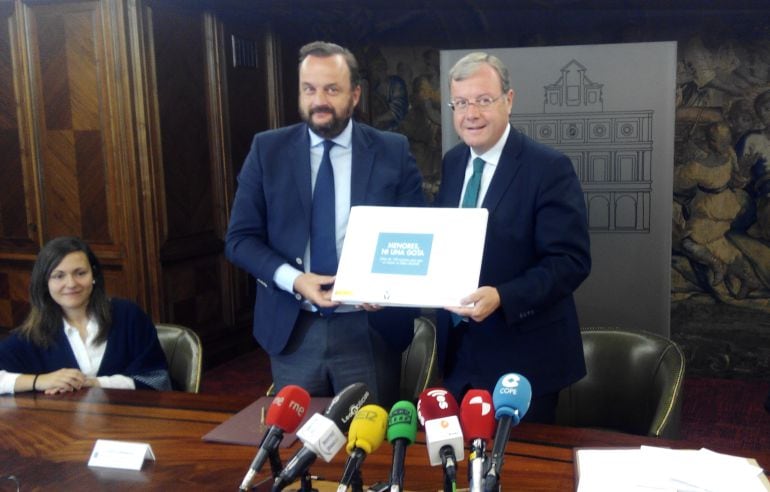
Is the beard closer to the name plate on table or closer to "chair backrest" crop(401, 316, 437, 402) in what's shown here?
the name plate on table

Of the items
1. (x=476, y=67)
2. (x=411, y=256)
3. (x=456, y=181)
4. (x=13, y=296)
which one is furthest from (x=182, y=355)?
(x=13, y=296)

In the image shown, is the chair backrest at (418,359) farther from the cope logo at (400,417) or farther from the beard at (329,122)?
the cope logo at (400,417)

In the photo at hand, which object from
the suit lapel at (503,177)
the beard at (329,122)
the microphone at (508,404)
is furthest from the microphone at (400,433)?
the beard at (329,122)

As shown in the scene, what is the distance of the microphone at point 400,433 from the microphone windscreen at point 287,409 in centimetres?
18

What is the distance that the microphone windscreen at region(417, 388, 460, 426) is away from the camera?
1.28 metres

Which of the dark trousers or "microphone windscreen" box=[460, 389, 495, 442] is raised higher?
"microphone windscreen" box=[460, 389, 495, 442]

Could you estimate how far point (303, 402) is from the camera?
1.41 meters

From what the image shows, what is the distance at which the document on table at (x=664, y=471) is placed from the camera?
5.01 feet

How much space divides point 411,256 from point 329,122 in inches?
20.1

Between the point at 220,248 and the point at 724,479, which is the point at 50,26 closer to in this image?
the point at 220,248

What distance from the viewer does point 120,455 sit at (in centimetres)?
178

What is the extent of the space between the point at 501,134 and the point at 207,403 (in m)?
1.08

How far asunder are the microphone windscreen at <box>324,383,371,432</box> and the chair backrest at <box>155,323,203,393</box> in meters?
1.38

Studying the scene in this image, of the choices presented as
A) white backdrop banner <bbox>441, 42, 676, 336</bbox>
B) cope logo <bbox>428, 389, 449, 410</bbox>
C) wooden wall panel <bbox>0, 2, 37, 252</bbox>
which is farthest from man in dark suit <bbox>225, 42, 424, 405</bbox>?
wooden wall panel <bbox>0, 2, 37, 252</bbox>
